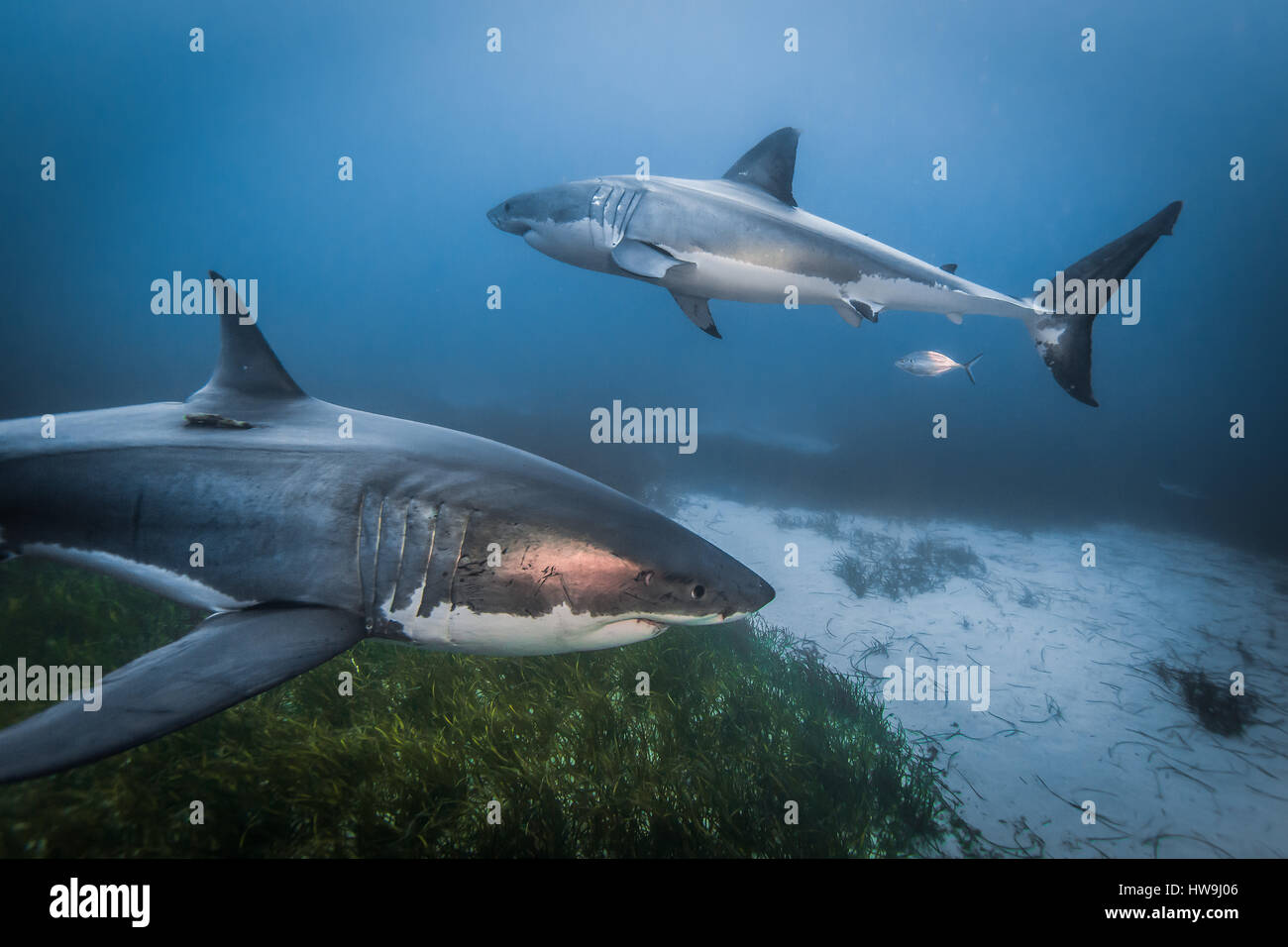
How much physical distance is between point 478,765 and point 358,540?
6.73ft

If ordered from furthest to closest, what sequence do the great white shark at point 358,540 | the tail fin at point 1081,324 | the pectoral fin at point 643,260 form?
the tail fin at point 1081,324 < the pectoral fin at point 643,260 < the great white shark at point 358,540

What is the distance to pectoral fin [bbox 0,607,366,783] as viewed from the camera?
134 cm

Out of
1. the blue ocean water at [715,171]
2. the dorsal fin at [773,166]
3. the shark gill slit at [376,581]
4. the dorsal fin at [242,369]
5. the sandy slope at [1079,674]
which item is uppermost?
the blue ocean water at [715,171]

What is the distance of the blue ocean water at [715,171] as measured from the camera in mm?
27578

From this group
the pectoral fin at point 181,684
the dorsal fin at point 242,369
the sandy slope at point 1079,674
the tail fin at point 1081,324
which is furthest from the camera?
the tail fin at point 1081,324

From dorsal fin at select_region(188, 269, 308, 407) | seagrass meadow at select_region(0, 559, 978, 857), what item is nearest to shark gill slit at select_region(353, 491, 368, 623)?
dorsal fin at select_region(188, 269, 308, 407)

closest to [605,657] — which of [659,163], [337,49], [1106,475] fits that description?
[1106,475]

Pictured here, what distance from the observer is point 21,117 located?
50438 mm

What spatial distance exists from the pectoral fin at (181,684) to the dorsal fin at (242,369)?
1464 millimetres

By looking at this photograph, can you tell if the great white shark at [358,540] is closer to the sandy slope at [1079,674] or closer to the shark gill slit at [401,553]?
the shark gill slit at [401,553]

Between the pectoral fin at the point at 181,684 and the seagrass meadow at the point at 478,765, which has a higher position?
the pectoral fin at the point at 181,684

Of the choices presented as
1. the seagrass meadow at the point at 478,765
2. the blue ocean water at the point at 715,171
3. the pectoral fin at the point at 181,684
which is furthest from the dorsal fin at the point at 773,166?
the blue ocean water at the point at 715,171
